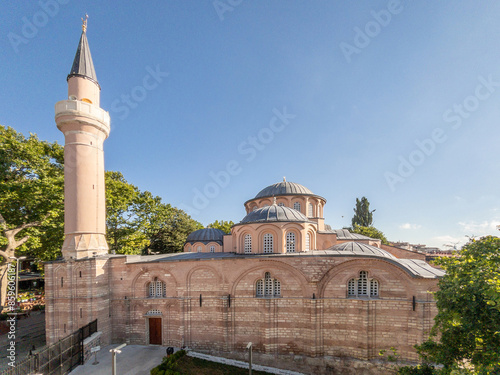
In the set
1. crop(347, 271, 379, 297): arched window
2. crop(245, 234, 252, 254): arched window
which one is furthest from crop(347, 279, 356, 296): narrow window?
crop(245, 234, 252, 254): arched window

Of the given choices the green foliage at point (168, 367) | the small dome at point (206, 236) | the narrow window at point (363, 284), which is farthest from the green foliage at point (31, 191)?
the narrow window at point (363, 284)

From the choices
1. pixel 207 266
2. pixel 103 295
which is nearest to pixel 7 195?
pixel 103 295

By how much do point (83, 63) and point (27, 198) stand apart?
10.8 metres

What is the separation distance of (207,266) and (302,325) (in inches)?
263

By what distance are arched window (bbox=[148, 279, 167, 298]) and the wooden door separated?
1.54 m

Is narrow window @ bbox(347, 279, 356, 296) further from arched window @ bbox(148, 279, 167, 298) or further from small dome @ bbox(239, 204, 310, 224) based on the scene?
arched window @ bbox(148, 279, 167, 298)

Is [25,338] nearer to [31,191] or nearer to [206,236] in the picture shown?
[31,191]

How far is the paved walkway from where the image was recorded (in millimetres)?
12172

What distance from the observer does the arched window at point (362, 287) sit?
44.0ft

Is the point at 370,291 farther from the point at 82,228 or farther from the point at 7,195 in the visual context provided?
the point at 7,195

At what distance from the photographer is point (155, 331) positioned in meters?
15.4

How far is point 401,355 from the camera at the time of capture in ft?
41.4

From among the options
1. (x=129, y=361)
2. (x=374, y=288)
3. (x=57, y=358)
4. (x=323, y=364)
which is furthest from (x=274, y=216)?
(x=57, y=358)

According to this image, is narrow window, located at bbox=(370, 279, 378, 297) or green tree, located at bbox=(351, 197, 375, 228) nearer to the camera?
narrow window, located at bbox=(370, 279, 378, 297)
